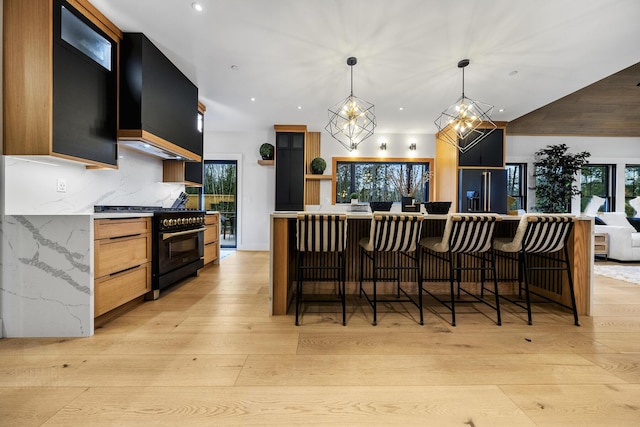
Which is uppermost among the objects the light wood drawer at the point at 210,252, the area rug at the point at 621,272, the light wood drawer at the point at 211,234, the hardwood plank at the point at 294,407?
the light wood drawer at the point at 211,234

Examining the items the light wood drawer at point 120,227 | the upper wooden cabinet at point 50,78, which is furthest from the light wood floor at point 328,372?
the upper wooden cabinet at point 50,78

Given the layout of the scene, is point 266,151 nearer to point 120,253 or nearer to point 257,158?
point 257,158

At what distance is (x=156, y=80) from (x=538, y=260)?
4495 millimetres

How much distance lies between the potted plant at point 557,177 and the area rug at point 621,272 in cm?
179

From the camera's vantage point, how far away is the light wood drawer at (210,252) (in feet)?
12.8

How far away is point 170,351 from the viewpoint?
1711mm

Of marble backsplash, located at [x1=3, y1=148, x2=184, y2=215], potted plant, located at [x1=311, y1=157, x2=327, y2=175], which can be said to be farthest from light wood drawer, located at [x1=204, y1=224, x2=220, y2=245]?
potted plant, located at [x1=311, y1=157, x2=327, y2=175]

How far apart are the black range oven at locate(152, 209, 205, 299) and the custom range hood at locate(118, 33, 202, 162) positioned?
83cm

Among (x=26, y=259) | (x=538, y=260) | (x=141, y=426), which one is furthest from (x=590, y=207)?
A: (x=26, y=259)

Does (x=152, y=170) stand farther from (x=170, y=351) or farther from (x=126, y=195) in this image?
(x=170, y=351)

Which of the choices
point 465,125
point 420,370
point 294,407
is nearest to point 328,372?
point 294,407

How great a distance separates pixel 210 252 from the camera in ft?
13.3

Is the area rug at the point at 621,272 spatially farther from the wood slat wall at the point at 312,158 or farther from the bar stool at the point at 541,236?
the wood slat wall at the point at 312,158

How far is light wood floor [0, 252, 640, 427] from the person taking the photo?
119 centimetres
